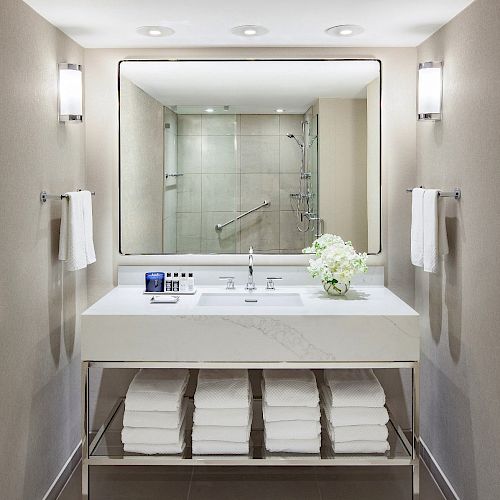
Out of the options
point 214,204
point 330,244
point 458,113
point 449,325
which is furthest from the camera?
point 214,204

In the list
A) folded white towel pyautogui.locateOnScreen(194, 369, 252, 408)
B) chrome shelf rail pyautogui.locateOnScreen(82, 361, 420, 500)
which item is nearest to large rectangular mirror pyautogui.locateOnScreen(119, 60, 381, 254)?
folded white towel pyautogui.locateOnScreen(194, 369, 252, 408)

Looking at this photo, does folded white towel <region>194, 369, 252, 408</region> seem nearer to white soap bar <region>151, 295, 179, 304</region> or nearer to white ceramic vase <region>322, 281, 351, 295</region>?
white soap bar <region>151, 295, 179, 304</region>

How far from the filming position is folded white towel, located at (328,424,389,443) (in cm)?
290

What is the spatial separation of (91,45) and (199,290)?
4.66 ft

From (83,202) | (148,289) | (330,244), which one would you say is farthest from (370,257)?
(83,202)

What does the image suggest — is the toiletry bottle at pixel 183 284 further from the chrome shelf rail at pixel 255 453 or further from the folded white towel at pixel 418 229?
the folded white towel at pixel 418 229

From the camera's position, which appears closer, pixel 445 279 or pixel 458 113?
pixel 458 113

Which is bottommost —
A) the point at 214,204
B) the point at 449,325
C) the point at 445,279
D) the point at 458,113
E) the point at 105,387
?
the point at 105,387

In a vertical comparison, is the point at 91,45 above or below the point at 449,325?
above

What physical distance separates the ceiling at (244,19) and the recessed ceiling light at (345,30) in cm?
4

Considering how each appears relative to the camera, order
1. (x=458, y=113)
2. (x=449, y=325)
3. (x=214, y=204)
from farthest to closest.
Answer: (x=214, y=204) → (x=449, y=325) → (x=458, y=113)

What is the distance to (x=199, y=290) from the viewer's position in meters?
3.41

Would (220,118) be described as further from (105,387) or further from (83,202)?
(105,387)

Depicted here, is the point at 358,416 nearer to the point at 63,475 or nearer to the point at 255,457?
the point at 255,457
